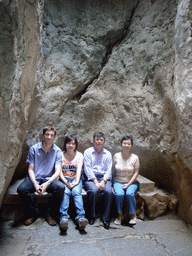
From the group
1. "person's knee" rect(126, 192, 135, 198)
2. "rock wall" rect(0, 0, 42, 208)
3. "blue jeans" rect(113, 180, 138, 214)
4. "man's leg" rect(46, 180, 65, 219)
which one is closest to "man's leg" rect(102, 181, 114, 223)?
"blue jeans" rect(113, 180, 138, 214)

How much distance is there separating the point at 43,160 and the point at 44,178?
0.28 metres

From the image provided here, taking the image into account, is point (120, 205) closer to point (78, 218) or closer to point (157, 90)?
point (78, 218)

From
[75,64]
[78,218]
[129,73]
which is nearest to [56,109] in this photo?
[75,64]

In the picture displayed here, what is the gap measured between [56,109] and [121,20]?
258cm

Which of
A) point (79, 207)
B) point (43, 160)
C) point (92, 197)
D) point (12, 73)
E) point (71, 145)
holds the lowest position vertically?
point (79, 207)

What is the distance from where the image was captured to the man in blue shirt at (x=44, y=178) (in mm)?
2934

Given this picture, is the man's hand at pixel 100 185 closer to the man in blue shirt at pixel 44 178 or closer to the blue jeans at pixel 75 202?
the blue jeans at pixel 75 202

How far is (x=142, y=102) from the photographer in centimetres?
418

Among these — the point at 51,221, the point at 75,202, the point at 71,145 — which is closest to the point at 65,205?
the point at 75,202

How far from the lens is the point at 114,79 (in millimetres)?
4633

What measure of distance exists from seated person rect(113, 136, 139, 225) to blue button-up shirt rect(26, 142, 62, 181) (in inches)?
39.4

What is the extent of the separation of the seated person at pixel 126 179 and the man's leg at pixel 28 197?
4.01 ft

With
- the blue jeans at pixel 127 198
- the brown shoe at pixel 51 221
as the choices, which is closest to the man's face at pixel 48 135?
the brown shoe at pixel 51 221

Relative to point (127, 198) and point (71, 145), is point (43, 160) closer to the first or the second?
point (71, 145)
